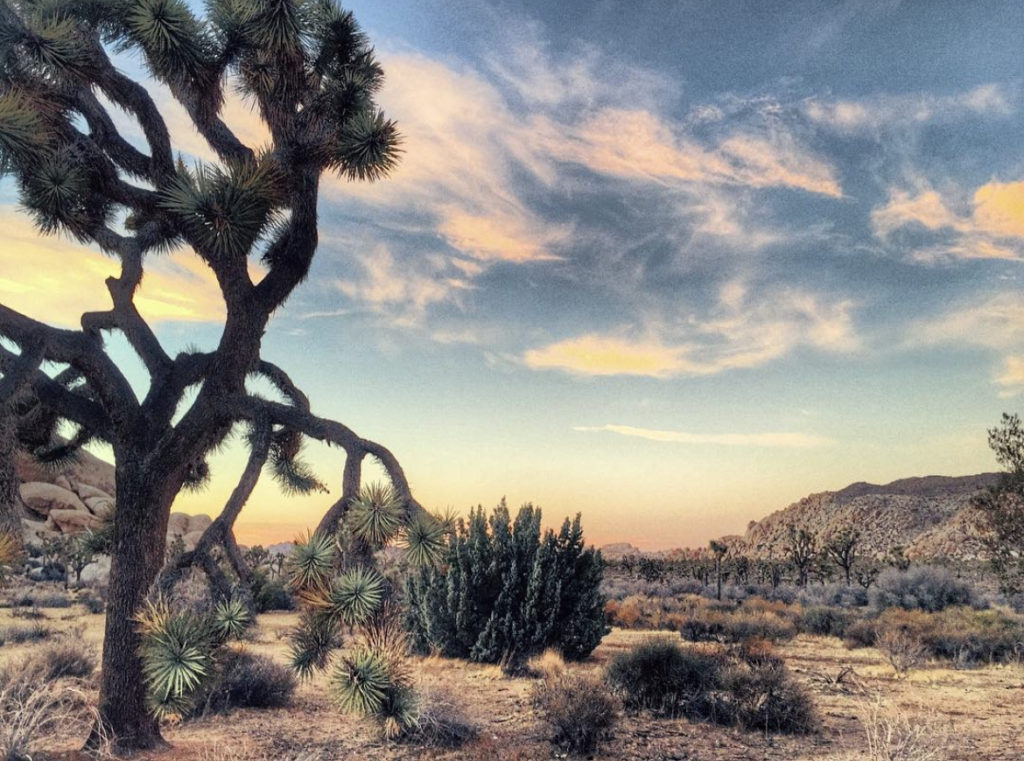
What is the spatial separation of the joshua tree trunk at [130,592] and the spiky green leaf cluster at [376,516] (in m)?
2.62

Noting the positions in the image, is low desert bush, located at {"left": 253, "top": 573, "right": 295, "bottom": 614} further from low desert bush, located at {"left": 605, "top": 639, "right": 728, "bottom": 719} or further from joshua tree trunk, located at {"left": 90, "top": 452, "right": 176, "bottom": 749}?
joshua tree trunk, located at {"left": 90, "top": 452, "right": 176, "bottom": 749}

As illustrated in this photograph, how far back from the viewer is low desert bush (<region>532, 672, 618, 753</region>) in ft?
30.1

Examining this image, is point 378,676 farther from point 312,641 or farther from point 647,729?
point 647,729

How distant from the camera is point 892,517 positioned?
284ft

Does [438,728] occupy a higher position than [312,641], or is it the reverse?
[312,641]

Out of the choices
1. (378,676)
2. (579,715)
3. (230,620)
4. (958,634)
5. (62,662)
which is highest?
(230,620)

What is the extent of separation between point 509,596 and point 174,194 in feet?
33.8

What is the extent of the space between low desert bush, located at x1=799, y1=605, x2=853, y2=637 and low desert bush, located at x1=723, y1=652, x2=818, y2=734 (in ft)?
39.7

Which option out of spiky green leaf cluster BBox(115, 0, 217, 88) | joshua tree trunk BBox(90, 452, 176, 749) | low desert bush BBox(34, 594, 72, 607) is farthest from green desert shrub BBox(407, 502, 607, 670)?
low desert bush BBox(34, 594, 72, 607)

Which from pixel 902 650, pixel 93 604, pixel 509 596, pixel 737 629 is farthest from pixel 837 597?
pixel 93 604

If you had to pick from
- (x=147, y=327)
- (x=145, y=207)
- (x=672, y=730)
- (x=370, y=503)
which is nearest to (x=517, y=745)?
(x=672, y=730)

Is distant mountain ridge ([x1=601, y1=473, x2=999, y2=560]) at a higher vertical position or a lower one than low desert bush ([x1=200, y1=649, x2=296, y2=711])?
higher

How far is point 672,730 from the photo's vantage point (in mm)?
10211

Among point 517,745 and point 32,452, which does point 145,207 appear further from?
point 517,745
